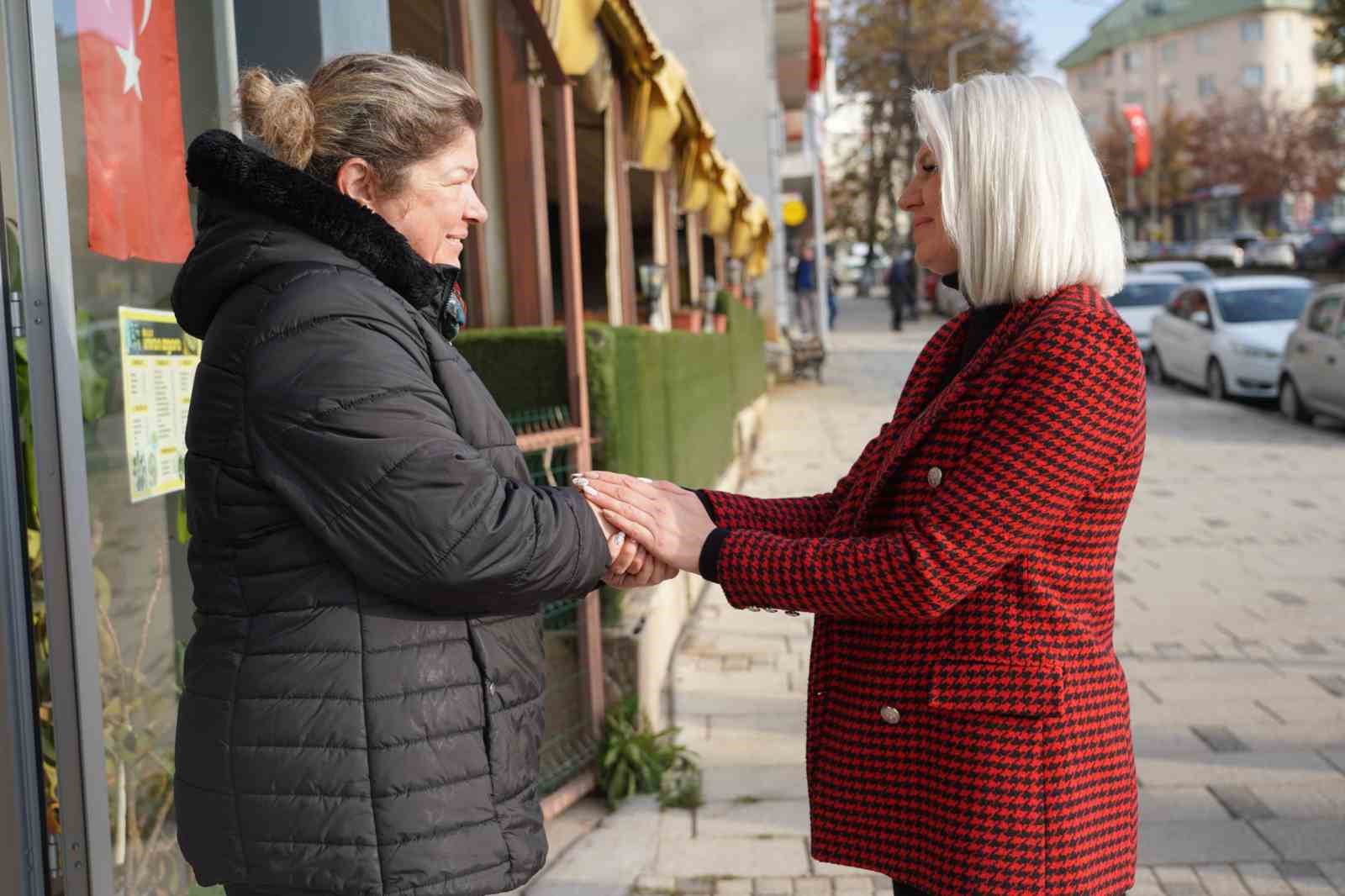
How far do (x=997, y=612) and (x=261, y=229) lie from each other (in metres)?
1.23

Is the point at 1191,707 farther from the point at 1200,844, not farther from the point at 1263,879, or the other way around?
the point at 1263,879

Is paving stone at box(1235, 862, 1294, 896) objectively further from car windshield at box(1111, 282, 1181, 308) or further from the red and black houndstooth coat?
car windshield at box(1111, 282, 1181, 308)

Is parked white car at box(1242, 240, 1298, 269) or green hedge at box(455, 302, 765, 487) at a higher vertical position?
parked white car at box(1242, 240, 1298, 269)

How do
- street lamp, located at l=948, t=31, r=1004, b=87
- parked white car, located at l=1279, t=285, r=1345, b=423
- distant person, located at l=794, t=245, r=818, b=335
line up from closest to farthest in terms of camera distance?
1. parked white car, located at l=1279, t=285, r=1345, b=423
2. distant person, located at l=794, t=245, r=818, b=335
3. street lamp, located at l=948, t=31, r=1004, b=87

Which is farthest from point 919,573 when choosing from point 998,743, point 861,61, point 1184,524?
point 861,61

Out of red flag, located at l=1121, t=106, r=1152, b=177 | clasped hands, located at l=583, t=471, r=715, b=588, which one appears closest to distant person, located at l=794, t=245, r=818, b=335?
clasped hands, located at l=583, t=471, r=715, b=588

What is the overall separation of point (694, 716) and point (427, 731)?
451cm

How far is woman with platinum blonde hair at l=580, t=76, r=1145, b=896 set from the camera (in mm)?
2244

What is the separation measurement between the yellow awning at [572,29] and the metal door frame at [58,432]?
278 cm

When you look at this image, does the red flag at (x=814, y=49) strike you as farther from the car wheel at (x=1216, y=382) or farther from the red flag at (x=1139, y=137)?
the red flag at (x=1139, y=137)

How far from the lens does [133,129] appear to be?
3592 mm

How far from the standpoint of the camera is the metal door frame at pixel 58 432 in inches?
113

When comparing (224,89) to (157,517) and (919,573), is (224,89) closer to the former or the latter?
(157,517)

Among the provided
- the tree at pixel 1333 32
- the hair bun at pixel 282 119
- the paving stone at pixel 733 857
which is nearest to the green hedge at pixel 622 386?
the paving stone at pixel 733 857
